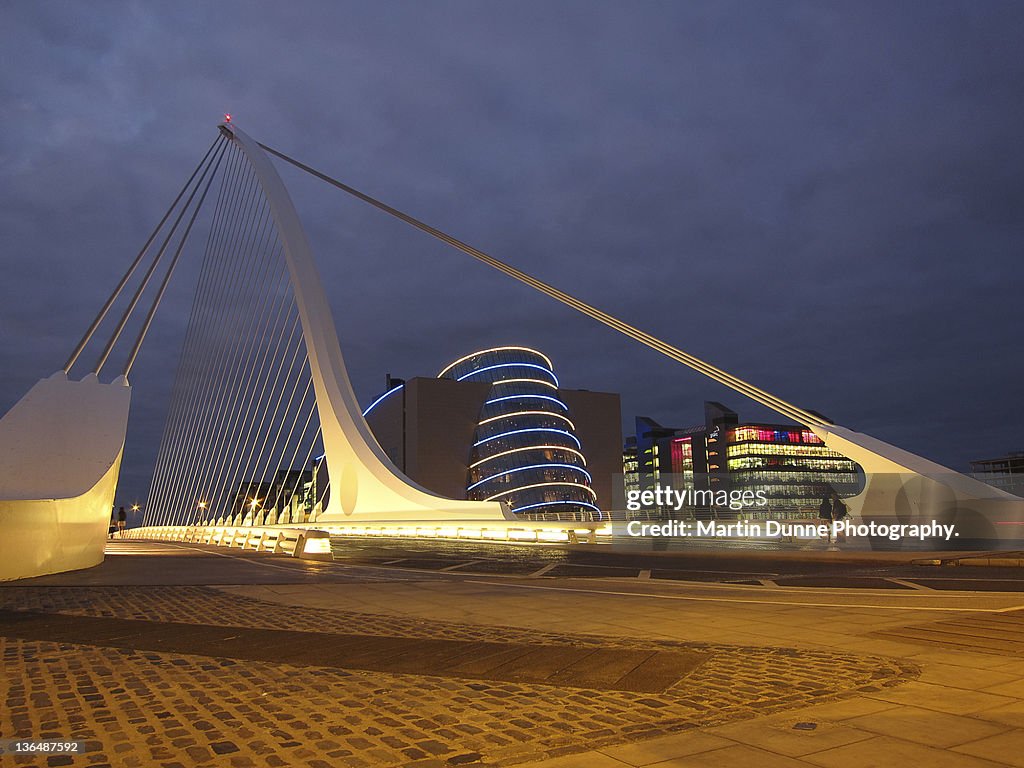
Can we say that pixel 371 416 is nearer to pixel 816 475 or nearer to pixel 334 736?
pixel 816 475

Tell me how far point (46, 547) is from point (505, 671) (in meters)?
10.7

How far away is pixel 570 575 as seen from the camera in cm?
1392

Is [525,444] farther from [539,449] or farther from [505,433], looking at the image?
[505,433]

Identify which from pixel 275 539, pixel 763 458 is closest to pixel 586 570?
pixel 275 539

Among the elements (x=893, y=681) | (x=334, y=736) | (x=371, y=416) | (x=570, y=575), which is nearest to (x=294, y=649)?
(x=334, y=736)

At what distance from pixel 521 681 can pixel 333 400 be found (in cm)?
3277

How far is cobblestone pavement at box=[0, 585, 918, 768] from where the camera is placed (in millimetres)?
3627

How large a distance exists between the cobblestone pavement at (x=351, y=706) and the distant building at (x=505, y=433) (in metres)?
62.4

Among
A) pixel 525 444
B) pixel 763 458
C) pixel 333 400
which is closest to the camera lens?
pixel 333 400

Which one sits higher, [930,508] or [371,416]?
[371,416]

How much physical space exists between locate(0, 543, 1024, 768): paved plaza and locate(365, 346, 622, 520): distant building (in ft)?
196

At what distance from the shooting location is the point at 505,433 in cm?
7700

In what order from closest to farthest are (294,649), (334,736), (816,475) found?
1. (334,736)
2. (294,649)
3. (816,475)

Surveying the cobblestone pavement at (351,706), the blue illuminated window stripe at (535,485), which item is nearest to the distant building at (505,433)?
the blue illuminated window stripe at (535,485)
